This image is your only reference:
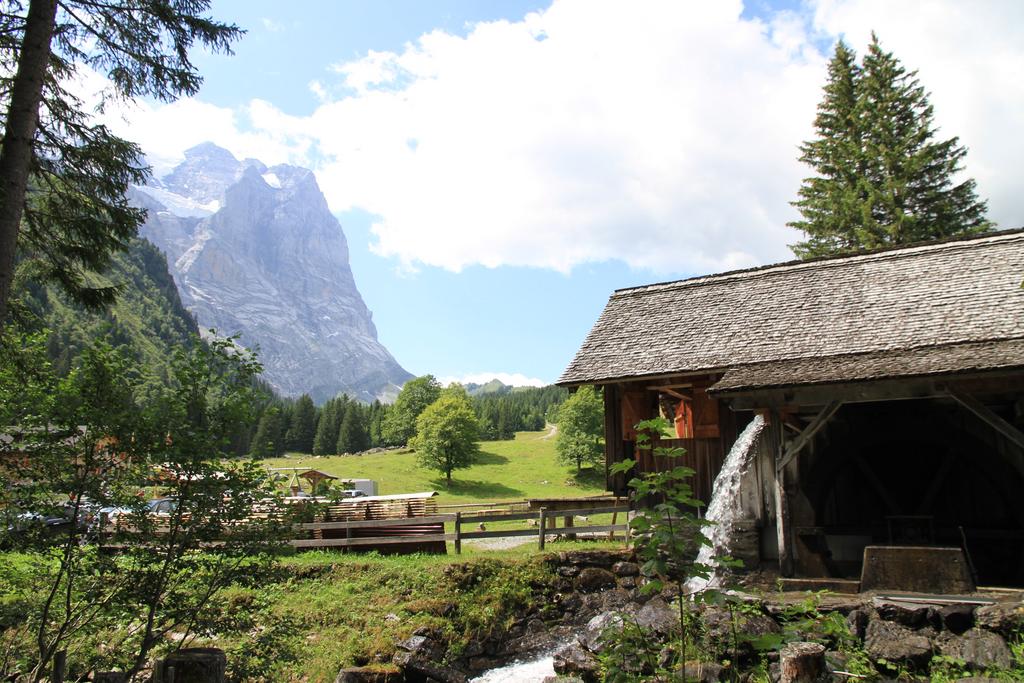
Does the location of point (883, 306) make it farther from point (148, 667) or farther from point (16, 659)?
point (16, 659)

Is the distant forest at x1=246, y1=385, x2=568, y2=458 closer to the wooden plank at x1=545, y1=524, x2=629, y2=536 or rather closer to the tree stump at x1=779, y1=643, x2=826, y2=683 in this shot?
the wooden plank at x1=545, y1=524, x2=629, y2=536

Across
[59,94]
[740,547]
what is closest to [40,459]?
[59,94]

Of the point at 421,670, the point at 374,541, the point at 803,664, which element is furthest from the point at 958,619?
the point at 374,541

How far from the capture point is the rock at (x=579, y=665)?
10.0m

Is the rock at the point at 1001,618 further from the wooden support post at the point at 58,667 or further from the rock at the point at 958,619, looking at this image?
the wooden support post at the point at 58,667

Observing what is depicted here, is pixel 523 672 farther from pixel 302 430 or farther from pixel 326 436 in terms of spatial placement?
pixel 302 430

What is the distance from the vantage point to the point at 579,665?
10.2 meters

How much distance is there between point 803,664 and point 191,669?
5147mm

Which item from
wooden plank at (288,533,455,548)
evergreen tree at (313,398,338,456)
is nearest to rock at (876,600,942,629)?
wooden plank at (288,533,455,548)

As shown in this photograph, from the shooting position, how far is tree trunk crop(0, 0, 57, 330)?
24.7 feet

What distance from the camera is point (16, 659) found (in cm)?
804

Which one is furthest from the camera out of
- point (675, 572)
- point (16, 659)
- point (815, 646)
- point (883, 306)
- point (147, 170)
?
point (883, 306)

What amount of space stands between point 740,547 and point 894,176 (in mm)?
21015

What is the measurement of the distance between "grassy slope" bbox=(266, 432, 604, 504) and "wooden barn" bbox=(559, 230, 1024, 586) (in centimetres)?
2865
